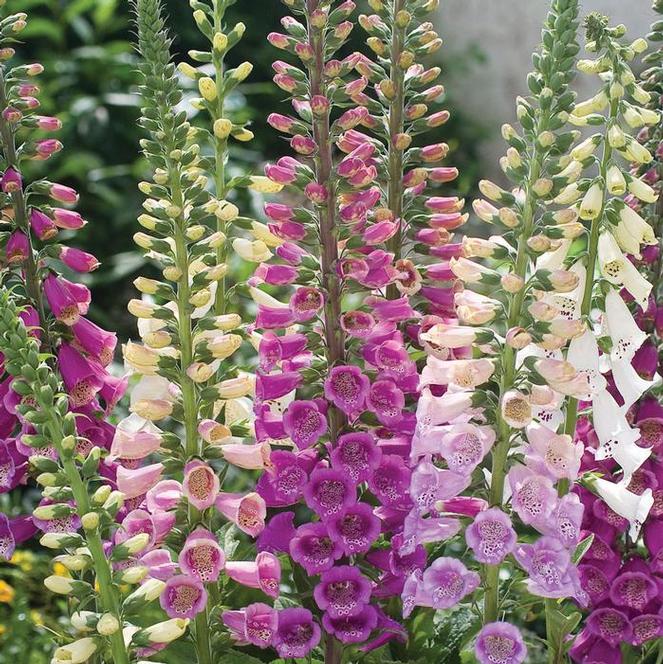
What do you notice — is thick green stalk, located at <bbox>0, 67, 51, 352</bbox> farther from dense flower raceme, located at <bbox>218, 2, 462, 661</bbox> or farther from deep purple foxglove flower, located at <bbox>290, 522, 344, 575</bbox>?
deep purple foxglove flower, located at <bbox>290, 522, 344, 575</bbox>

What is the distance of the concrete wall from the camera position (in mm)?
6008

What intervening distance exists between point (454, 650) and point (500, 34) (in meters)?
5.09

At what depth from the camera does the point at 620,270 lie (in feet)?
4.25

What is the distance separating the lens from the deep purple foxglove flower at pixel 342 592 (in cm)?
123

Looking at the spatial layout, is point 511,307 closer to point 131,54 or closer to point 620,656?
point 620,656

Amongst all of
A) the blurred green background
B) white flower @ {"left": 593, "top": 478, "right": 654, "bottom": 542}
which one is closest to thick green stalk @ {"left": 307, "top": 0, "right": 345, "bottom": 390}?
white flower @ {"left": 593, "top": 478, "right": 654, "bottom": 542}

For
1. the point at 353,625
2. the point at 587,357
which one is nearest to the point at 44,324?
the point at 353,625

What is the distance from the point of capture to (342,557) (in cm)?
129

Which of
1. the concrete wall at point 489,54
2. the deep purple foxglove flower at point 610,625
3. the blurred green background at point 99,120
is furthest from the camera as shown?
the concrete wall at point 489,54

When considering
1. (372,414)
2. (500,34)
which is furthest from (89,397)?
(500,34)

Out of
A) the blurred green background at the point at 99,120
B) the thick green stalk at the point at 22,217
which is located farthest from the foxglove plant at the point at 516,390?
the blurred green background at the point at 99,120

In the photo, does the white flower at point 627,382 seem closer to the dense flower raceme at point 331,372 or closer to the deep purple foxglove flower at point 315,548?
the dense flower raceme at point 331,372

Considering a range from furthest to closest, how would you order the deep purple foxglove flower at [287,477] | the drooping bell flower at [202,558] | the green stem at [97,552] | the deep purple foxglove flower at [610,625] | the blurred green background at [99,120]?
1. the blurred green background at [99,120]
2. the deep purple foxglove flower at [610,625]
3. the deep purple foxglove flower at [287,477]
4. the drooping bell flower at [202,558]
5. the green stem at [97,552]

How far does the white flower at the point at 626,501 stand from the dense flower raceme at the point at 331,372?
0.69 ft
